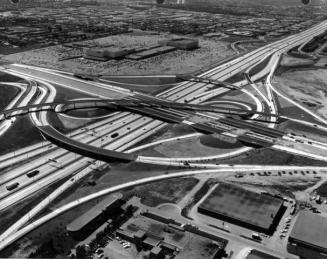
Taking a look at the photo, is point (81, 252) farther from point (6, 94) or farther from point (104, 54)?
point (104, 54)

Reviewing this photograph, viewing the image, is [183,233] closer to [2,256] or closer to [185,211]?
[185,211]

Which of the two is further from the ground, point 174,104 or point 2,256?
point 174,104

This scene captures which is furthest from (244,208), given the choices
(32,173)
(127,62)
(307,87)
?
(127,62)

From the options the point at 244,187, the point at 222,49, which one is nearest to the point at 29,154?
the point at 244,187

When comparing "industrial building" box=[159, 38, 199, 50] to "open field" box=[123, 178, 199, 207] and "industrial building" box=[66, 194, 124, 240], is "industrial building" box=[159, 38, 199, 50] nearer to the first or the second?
"open field" box=[123, 178, 199, 207]

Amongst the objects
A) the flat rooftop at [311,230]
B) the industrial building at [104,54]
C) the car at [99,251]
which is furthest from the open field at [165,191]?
the industrial building at [104,54]

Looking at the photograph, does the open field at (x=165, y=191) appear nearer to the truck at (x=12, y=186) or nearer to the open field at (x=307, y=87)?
the truck at (x=12, y=186)
